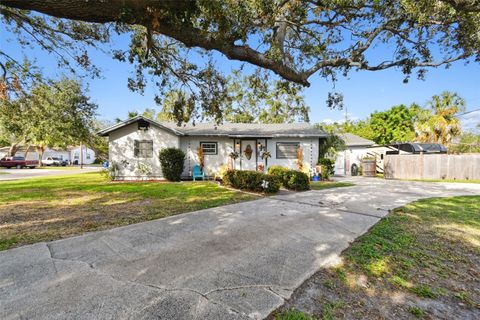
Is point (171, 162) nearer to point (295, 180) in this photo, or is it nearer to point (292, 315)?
point (295, 180)

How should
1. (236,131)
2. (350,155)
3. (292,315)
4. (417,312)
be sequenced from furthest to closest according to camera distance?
1. (350,155)
2. (236,131)
3. (417,312)
4. (292,315)

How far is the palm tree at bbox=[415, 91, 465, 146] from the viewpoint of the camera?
67.1 feet

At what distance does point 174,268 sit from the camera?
3.11 meters

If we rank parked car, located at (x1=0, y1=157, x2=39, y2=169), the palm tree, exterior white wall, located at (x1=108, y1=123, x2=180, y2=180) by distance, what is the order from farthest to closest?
parked car, located at (x1=0, y1=157, x2=39, y2=169) < the palm tree < exterior white wall, located at (x1=108, y1=123, x2=180, y2=180)

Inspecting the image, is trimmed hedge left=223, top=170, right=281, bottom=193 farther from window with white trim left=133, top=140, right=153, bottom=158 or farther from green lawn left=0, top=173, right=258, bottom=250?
window with white trim left=133, top=140, right=153, bottom=158

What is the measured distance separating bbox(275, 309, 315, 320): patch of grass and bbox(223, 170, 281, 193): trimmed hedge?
6862 millimetres

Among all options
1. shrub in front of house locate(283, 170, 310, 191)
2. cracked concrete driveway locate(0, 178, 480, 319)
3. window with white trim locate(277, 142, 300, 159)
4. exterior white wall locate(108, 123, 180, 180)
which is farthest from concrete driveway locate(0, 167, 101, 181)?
shrub in front of house locate(283, 170, 310, 191)

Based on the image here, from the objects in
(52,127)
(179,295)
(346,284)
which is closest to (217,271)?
(179,295)

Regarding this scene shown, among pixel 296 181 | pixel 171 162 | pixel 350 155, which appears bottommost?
pixel 296 181

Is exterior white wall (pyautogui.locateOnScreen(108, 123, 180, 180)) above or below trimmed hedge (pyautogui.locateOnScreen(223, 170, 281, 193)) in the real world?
above

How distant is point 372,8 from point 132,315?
854 cm

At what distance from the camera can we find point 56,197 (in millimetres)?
8547

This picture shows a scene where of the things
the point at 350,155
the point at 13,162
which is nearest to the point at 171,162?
the point at 350,155

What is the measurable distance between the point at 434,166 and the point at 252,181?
45.2 feet
